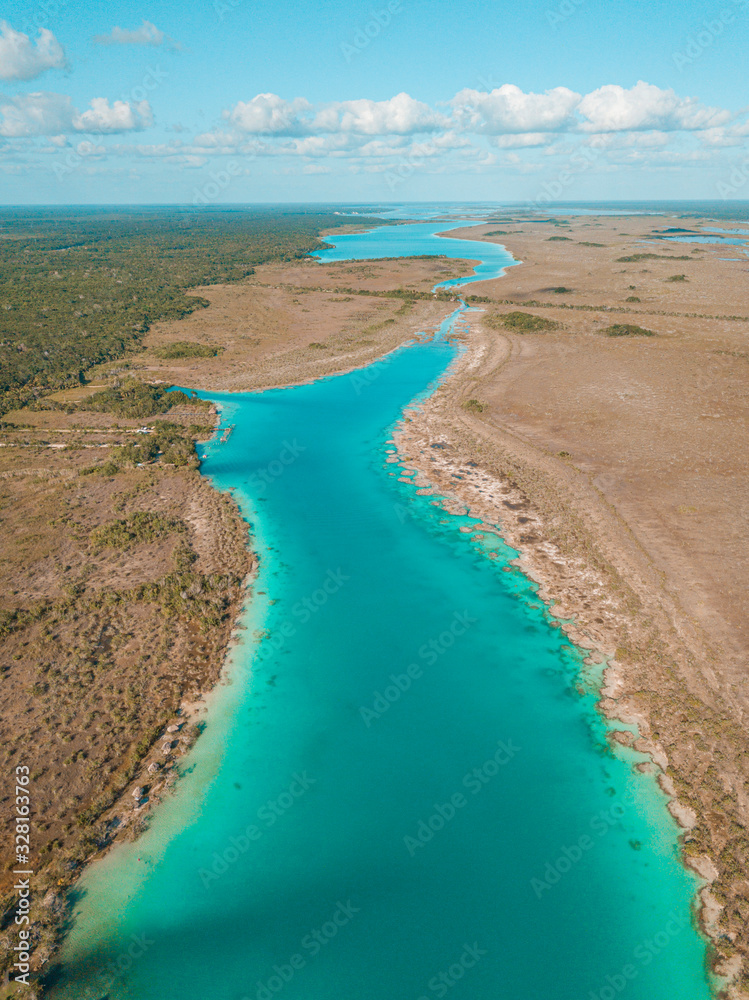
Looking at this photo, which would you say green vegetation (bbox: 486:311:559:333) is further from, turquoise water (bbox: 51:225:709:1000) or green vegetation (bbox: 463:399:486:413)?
turquoise water (bbox: 51:225:709:1000)

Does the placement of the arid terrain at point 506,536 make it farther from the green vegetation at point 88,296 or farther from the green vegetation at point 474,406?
the green vegetation at point 88,296

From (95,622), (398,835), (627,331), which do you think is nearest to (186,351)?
(95,622)

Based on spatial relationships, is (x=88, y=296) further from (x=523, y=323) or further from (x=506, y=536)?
(x=506, y=536)

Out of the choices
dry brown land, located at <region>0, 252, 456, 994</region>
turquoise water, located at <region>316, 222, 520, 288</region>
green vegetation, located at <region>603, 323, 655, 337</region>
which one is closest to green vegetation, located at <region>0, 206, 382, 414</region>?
dry brown land, located at <region>0, 252, 456, 994</region>

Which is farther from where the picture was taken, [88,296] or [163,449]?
[88,296]

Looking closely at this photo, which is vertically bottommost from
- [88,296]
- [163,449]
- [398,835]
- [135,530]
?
[398,835]
